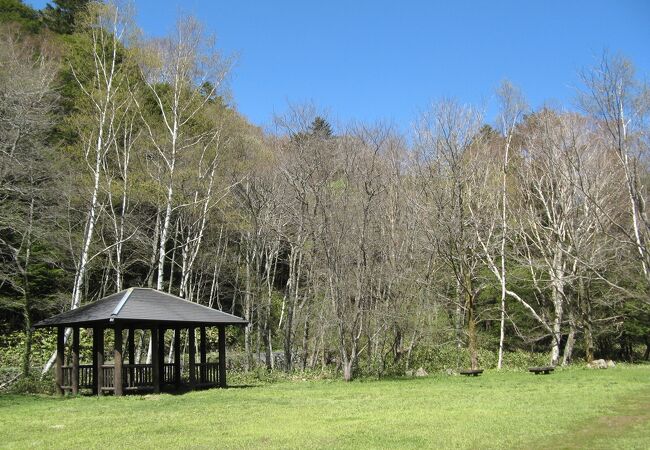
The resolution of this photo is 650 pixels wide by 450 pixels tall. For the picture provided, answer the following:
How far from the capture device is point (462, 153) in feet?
64.1

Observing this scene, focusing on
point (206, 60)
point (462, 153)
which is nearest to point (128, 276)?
point (206, 60)

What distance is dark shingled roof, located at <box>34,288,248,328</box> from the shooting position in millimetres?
14406

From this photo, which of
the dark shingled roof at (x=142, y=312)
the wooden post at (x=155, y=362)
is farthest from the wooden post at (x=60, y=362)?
the wooden post at (x=155, y=362)

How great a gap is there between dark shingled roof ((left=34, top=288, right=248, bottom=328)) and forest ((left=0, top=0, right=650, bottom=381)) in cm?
200

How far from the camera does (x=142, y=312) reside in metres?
14.7

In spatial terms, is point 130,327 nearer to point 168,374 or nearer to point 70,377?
point 70,377

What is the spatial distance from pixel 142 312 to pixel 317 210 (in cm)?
674

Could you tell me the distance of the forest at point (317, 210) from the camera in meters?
18.2

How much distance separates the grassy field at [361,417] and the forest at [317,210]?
4.27 metres

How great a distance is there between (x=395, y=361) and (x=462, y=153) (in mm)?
7206

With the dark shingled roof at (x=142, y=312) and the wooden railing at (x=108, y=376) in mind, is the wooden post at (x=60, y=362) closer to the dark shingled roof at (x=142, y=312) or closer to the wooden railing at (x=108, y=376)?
the dark shingled roof at (x=142, y=312)

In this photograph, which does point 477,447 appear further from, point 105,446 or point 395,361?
point 395,361

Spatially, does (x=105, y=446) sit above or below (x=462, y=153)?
below

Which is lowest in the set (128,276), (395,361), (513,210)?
(395,361)
